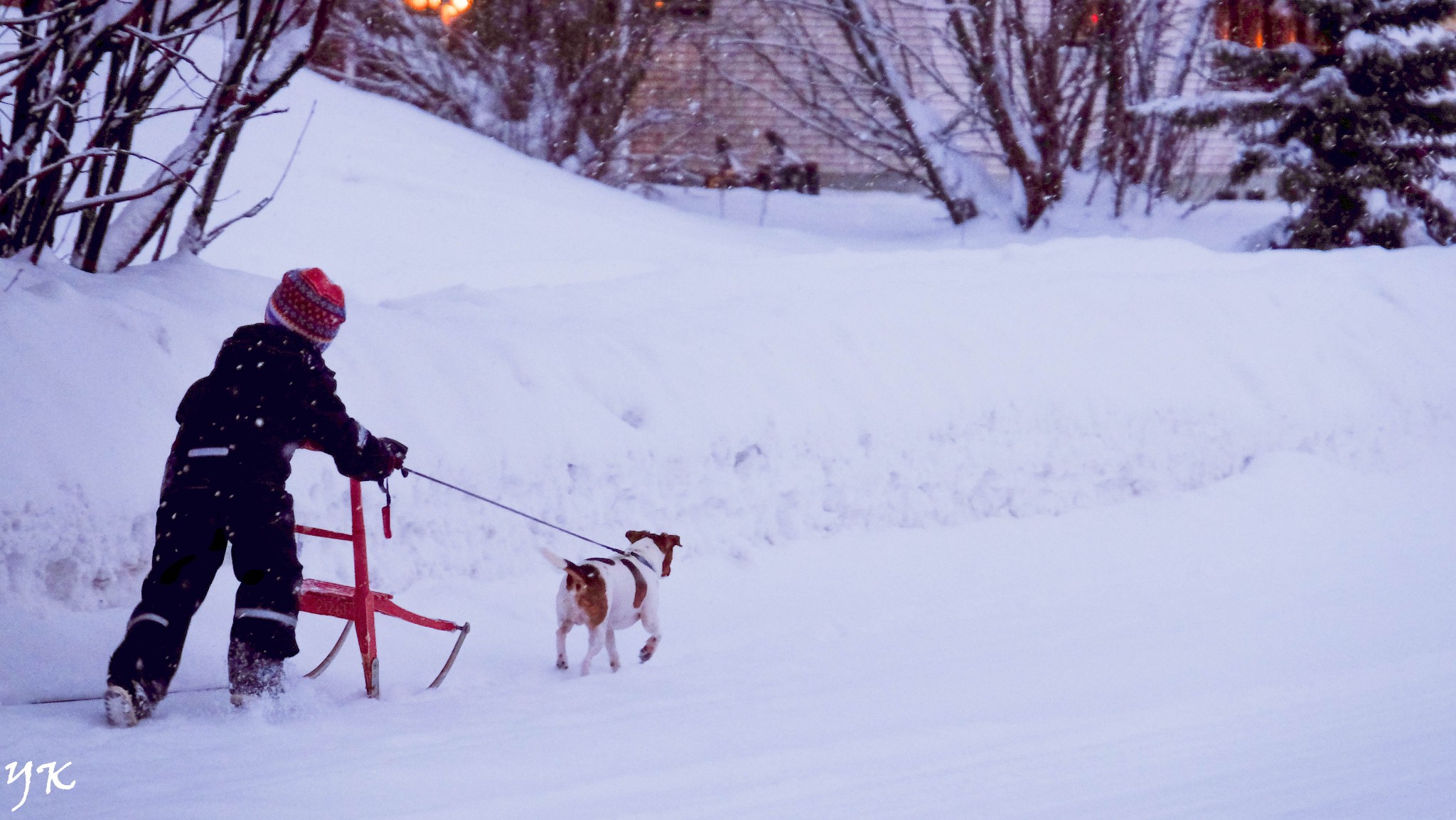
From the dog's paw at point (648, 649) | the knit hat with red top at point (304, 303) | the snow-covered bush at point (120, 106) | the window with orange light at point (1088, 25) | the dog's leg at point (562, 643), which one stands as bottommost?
the dog's paw at point (648, 649)

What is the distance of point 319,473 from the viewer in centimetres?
583

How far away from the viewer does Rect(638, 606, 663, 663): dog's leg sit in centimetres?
527

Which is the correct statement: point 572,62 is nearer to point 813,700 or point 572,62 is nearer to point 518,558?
point 518,558

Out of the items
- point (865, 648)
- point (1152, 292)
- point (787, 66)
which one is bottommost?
point (865, 648)

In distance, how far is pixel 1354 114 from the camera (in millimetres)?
13000

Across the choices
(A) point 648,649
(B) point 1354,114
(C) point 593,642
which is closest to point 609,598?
(C) point 593,642

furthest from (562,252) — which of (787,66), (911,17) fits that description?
(787,66)

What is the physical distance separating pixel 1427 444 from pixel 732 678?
6698 millimetres

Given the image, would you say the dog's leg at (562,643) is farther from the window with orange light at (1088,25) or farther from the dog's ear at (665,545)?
the window with orange light at (1088,25)

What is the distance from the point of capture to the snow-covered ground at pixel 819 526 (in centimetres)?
396

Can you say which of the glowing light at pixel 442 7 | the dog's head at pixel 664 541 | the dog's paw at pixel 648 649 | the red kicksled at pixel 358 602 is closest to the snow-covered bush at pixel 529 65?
the glowing light at pixel 442 7

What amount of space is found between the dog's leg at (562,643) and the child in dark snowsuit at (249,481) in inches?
43.7

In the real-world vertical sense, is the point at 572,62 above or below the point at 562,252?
above

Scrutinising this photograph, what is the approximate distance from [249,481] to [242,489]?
0.11ft
